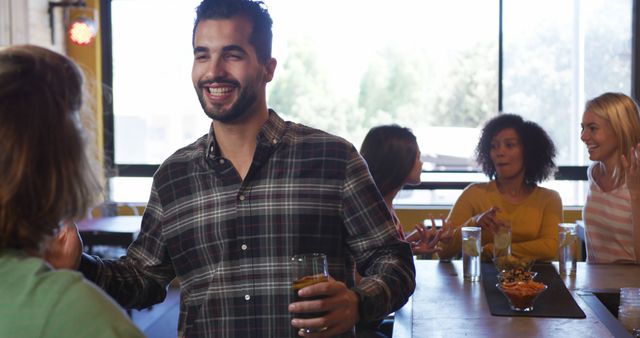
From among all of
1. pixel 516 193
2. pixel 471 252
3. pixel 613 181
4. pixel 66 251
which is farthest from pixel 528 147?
pixel 66 251

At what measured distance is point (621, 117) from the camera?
340 cm

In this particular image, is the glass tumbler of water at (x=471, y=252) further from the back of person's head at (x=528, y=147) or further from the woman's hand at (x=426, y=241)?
the back of person's head at (x=528, y=147)

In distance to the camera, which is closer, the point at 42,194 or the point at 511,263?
the point at 42,194

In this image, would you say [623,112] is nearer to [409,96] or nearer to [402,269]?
[402,269]

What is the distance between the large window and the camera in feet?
19.2

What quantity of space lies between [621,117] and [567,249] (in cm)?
76

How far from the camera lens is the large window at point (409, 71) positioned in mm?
5855

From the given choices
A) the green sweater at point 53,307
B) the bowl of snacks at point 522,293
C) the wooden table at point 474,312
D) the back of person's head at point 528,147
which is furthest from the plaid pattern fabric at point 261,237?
the back of person's head at point 528,147

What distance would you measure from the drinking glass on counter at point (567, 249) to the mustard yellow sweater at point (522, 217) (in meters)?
0.34

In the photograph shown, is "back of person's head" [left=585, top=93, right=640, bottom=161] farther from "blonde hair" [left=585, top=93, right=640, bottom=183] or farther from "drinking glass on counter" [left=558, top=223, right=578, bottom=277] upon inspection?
"drinking glass on counter" [left=558, top=223, right=578, bottom=277]

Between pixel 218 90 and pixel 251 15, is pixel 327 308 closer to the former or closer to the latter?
pixel 218 90

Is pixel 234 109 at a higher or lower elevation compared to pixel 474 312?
higher

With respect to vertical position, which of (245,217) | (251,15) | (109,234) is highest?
(251,15)

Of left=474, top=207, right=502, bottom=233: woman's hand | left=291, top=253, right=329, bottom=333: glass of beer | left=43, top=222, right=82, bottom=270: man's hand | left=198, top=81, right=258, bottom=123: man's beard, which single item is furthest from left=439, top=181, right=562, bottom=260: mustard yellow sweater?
left=43, top=222, right=82, bottom=270: man's hand
